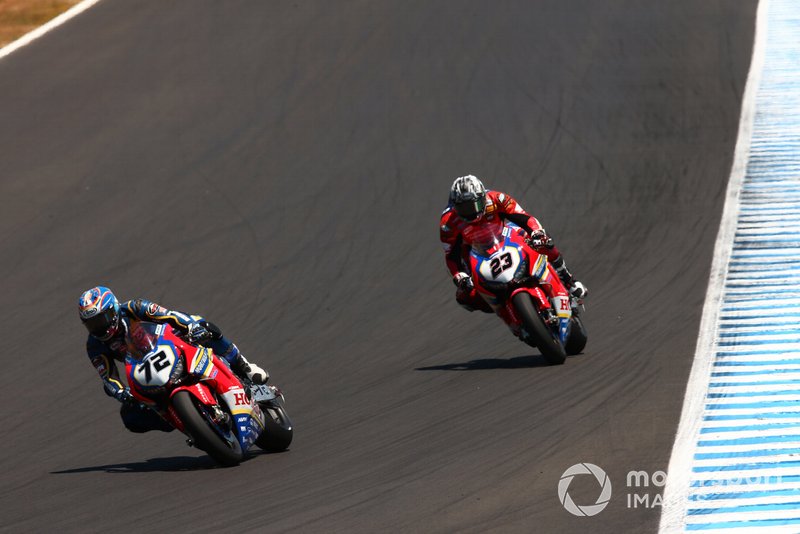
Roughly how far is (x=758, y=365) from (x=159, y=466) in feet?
15.2

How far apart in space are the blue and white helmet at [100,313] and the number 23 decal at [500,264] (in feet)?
11.3

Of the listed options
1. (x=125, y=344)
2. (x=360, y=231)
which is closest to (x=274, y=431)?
(x=125, y=344)

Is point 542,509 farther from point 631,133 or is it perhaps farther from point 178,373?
point 631,133

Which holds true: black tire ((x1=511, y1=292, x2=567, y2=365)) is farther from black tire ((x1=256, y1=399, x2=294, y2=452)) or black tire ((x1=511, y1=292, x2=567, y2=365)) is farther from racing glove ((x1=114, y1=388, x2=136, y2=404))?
racing glove ((x1=114, y1=388, x2=136, y2=404))

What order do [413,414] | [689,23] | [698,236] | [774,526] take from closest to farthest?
[774,526]
[413,414]
[698,236]
[689,23]

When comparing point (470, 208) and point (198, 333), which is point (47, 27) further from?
point (198, 333)

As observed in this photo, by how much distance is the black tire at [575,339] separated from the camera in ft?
35.0

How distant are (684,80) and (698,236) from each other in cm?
650

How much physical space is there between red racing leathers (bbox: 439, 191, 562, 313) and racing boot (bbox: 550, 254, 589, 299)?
47mm

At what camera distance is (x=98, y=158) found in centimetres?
1827

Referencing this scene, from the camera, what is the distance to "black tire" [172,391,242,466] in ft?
26.8

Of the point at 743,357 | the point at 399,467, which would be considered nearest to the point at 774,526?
the point at 399,467

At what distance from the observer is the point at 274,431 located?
8.98 meters

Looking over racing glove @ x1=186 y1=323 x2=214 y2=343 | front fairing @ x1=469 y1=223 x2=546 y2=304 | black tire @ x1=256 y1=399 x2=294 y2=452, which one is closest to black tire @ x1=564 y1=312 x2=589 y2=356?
front fairing @ x1=469 y1=223 x2=546 y2=304
